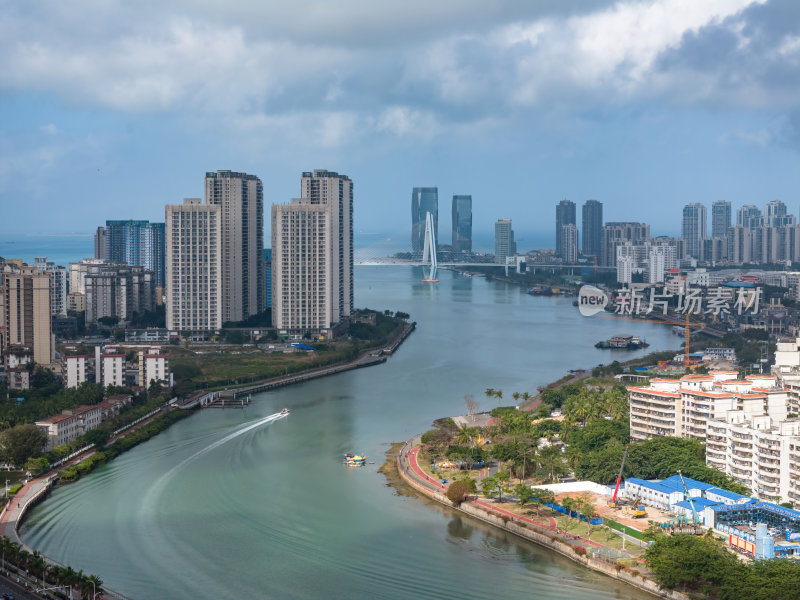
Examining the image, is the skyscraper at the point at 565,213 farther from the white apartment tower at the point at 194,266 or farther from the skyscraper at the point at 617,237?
the white apartment tower at the point at 194,266

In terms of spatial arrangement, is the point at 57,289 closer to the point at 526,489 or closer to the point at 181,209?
the point at 181,209

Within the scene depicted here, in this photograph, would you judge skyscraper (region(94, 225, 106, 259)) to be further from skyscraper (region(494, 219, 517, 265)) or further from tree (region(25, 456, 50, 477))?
skyscraper (region(494, 219, 517, 265))

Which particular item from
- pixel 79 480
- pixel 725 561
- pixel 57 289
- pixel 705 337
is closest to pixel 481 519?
pixel 725 561

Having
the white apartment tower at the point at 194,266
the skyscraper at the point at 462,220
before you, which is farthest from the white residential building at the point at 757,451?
the skyscraper at the point at 462,220

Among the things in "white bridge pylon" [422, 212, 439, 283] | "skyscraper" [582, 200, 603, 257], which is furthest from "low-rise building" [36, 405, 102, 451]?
"skyscraper" [582, 200, 603, 257]

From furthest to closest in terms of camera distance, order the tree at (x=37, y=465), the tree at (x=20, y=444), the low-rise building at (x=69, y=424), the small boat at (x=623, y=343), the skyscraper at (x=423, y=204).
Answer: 1. the skyscraper at (x=423, y=204)
2. the small boat at (x=623, y=343)
3. the low-rise building at (x=69, y=424)
4. the tree at (x=20, y=444)
5. the tree at (x=37, y=465)

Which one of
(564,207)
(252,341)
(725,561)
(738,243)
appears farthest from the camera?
(564,207)
